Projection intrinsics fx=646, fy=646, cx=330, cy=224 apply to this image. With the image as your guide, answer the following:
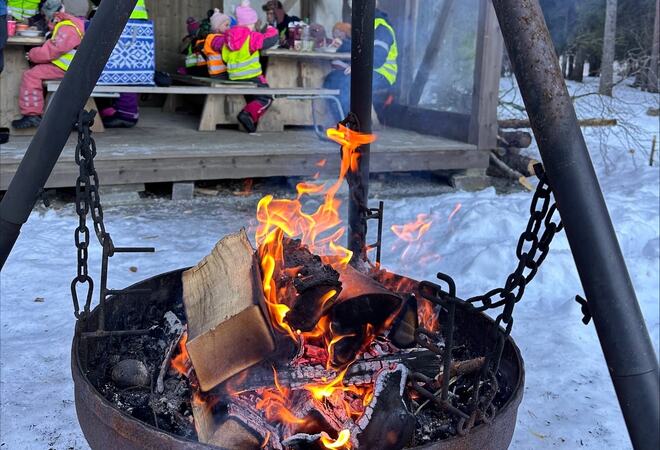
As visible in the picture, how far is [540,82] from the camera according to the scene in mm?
1404


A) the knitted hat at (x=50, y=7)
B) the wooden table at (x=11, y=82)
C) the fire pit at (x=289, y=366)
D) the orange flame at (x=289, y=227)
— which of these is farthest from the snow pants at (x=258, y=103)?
the fire pit at (x=289, y=366)

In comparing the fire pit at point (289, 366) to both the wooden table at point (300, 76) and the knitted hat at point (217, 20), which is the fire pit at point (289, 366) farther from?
the knitted hat at point (217, 20)

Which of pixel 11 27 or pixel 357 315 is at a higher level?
pixel 11 27

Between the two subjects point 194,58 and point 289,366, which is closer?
point 289,366

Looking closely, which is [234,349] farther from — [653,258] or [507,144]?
[507,144]

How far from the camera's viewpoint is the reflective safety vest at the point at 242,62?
6887mm

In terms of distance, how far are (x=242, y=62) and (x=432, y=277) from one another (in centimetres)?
376

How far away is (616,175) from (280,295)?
636 cm

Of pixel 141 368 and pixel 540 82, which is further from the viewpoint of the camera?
pixel 141 368

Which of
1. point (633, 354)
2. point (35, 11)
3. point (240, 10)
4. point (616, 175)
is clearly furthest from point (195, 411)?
point (616, 175)

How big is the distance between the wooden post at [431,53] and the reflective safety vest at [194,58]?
263 centimetres

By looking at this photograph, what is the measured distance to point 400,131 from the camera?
25.3ft

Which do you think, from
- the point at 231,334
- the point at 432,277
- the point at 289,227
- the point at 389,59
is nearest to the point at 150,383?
the point at 231,334

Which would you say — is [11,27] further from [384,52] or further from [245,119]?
[384,52]
